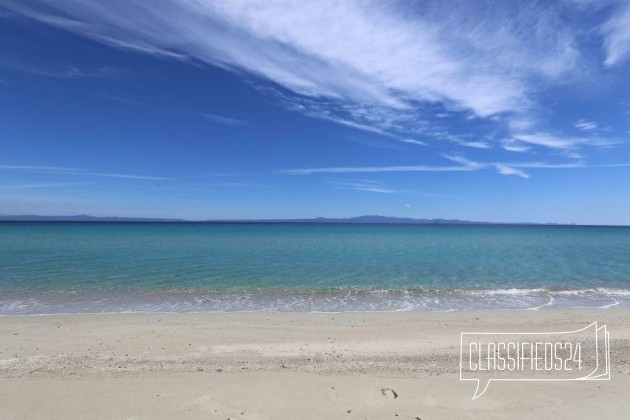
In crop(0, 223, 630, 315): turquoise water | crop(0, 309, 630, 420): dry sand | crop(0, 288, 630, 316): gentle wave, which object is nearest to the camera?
crop(0, 309, 630, 420): dry sand

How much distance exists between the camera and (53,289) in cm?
1639

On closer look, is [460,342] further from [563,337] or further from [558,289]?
[558,289]

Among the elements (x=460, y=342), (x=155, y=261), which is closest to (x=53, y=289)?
(x=155, y=261)

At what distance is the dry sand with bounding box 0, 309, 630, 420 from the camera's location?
573 centimetres

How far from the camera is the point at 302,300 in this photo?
15.3 metres

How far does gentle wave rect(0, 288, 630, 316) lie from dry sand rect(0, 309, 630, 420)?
2.14 metres

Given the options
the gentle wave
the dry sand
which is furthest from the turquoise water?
the dry sand

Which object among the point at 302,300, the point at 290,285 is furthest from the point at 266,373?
the point at 290,285

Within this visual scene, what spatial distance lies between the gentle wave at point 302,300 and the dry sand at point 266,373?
2144 millimetres

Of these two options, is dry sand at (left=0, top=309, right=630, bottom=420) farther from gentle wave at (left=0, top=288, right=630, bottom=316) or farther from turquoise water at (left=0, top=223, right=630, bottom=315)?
turquoise water at (left=0, top=223, right=630, bottom=315)

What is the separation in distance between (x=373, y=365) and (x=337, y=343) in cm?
178

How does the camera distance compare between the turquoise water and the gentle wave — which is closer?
the gentle wave

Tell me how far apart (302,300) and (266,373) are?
8242 mm

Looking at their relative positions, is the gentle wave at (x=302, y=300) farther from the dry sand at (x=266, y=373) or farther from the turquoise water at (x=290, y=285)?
the dry sand at (x=266, y=373)
